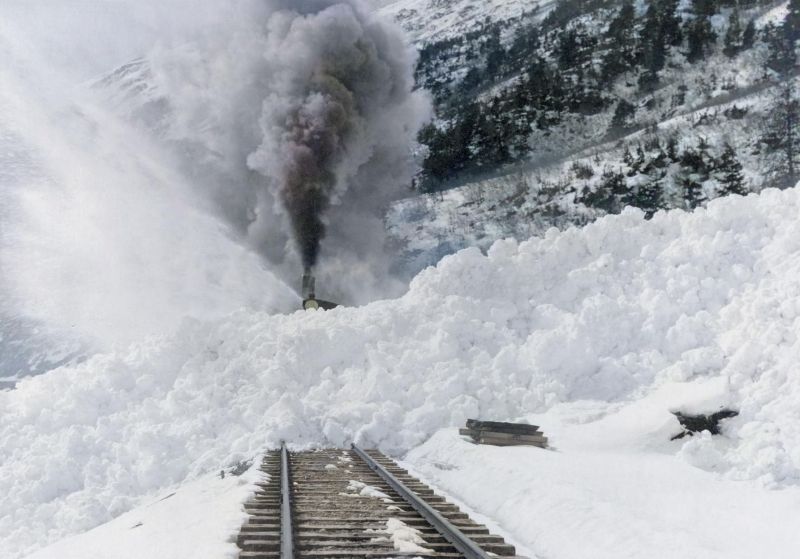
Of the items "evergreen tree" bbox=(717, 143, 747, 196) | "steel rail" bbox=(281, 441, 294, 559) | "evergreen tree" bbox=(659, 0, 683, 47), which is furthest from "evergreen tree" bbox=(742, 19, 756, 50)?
"steel rail" bbox=(281, 441, 294, 559)

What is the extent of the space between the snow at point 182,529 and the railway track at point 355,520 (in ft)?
0.49

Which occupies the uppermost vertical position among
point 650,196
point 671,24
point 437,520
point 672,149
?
point 671,24

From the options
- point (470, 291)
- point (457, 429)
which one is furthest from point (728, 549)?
point (470, 291)

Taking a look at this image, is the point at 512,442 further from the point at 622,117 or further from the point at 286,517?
the point at 622,117

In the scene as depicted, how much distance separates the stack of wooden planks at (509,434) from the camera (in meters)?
8.52

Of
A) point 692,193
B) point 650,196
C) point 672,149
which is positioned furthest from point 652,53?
point 692,193

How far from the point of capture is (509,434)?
8.60 meters

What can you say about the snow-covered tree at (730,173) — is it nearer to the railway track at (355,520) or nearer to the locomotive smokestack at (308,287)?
the locomotive smokestack at (308,287)

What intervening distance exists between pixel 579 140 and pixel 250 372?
4917 cm

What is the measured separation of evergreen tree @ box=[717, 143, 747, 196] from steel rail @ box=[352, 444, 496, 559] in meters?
32.7

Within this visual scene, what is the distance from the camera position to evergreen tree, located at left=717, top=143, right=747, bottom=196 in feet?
114

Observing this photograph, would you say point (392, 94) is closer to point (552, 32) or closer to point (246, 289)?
point (246, 289)

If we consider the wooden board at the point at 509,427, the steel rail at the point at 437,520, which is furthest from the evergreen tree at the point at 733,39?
the steel rail at the point at 437,520

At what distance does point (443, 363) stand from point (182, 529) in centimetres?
605
